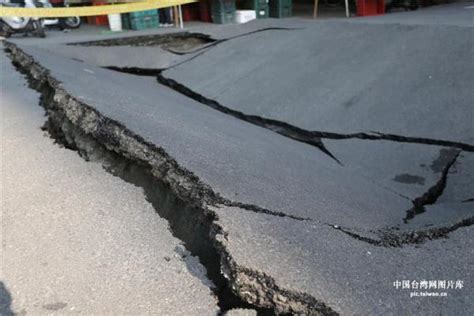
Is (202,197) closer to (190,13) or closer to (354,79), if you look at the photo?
(354,79)

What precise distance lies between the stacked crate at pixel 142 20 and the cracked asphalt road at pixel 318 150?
2.33 meters

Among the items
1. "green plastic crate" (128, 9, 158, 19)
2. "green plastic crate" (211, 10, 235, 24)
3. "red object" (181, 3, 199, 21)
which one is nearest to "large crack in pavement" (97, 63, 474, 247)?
"green plastic crate" (128, 9, 158, 19)

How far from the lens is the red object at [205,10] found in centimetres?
1039

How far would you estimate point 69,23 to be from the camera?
1105 centimetres

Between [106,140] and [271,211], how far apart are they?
1.53 m

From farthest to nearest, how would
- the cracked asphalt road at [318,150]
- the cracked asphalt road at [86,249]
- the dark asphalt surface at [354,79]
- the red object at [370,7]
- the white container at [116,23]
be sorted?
1. the white container at [116,23]
2. the red object at [370,7]
3. the dark asphalt surface at [354,79]
4. the cracked asphalt road at [86,249]
5. the cracked asphalt road at [318,150]

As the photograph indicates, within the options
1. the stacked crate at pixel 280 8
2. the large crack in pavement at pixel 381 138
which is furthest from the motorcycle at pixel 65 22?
the large crack in pavement at pixel 381 138

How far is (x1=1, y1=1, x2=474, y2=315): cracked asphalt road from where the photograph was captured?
1868 mm

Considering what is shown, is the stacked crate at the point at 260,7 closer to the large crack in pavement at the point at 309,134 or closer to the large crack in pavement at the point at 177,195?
the large crack in pavement at the point at 309,134

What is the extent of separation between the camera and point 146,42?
8297 millimetres

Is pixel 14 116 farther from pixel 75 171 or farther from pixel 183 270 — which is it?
pixel 183 270

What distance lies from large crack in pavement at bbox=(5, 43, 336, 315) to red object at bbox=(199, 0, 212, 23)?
20.8 ft

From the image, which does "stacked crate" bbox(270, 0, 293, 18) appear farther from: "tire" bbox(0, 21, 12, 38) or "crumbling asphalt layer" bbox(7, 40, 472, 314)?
"crumbling asphalt layer" bbox(7, 40, 472, 314)

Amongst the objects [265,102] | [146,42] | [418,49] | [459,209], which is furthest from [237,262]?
[146,42]
